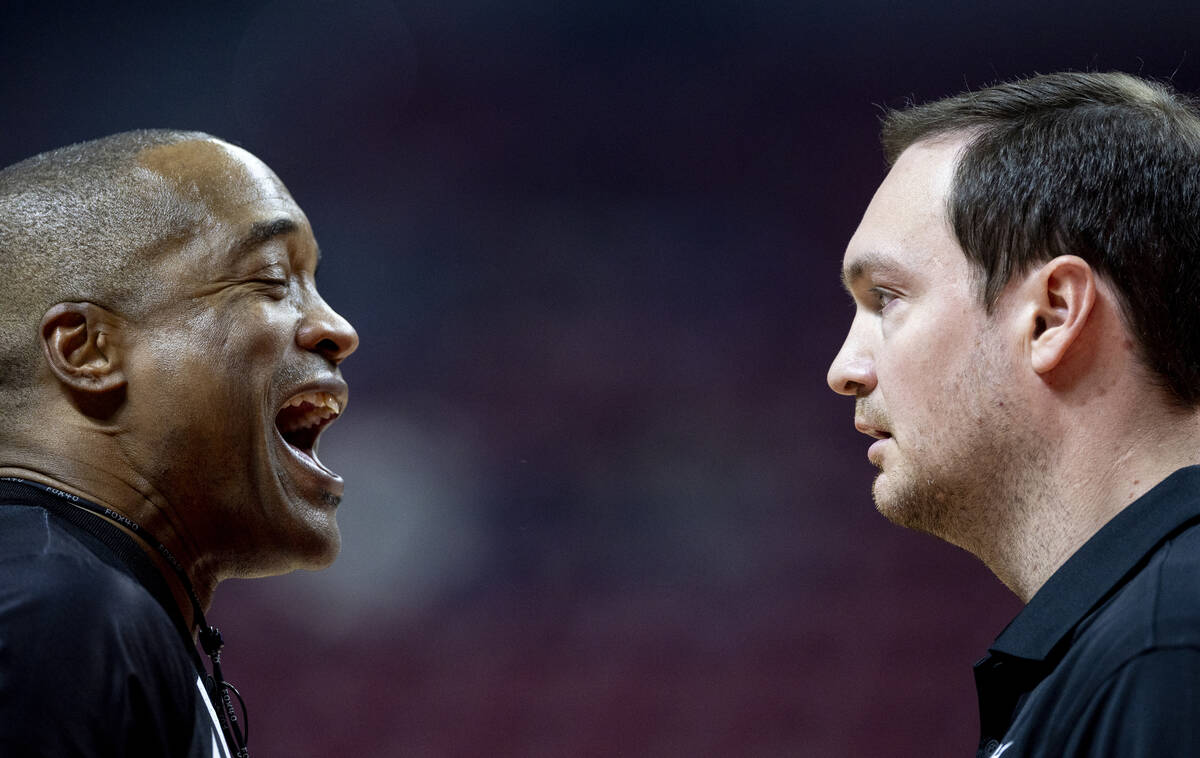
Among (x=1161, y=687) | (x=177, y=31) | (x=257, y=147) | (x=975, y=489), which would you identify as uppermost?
(x=177, y=31)

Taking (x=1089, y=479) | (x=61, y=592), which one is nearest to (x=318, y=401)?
(x=61, y=592)

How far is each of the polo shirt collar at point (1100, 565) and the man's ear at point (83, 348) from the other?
3.69ft

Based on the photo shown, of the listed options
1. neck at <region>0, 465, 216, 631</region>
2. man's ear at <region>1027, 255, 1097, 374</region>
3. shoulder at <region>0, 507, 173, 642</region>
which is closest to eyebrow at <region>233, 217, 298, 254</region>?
neck at <region>0, 465, 216, 631</region>

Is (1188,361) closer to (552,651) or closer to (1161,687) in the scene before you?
(1161,687)

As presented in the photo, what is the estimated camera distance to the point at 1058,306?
1.23 m

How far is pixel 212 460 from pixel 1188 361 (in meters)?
1.19

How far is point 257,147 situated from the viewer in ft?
10.7

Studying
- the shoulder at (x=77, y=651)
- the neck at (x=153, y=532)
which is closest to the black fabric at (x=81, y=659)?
the shoulder at (x=77, y=651)

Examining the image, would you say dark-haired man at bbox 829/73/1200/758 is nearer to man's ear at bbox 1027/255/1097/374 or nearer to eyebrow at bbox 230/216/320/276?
man's ear at bbox 1027/255/1097/374

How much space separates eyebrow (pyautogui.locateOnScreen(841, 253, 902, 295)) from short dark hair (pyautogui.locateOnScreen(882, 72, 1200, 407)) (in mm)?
86

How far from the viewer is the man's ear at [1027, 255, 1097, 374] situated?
120 centimetres

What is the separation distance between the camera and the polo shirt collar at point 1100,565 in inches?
42.1

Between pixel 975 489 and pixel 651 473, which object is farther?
pixel 651 473

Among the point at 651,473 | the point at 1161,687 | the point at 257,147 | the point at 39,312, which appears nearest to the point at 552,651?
the point at 651,473
